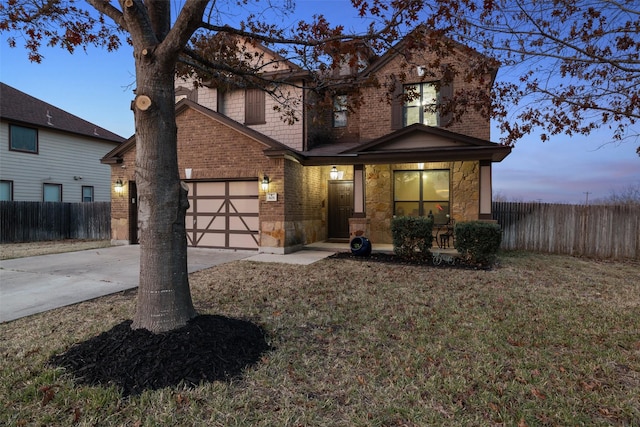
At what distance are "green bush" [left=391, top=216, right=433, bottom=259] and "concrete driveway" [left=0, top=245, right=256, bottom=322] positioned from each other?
4.32m

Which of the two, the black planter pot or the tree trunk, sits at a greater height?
the tree trunk

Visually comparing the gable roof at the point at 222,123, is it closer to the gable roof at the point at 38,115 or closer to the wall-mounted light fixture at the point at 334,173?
the wall-mounted light fixture at the point at 334,173

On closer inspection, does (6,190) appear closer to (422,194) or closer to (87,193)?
(87,193)

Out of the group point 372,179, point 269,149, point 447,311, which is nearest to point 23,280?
point 269,149

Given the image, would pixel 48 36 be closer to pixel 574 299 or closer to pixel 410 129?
pixel 410 129

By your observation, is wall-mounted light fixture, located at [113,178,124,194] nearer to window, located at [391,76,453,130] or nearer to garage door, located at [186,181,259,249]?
garage door, located at [186,181,259,249]

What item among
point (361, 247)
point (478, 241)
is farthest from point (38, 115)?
point (478, 241)

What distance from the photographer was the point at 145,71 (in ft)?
11.4

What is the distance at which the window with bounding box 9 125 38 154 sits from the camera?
626 inches

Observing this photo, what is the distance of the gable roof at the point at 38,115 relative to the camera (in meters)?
16.2

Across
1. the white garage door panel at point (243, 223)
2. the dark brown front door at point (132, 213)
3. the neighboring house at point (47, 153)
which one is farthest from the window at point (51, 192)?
the white garage door panel at point (243, 223)

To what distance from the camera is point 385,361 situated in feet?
11.1

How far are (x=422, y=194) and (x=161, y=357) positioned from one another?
399 inches

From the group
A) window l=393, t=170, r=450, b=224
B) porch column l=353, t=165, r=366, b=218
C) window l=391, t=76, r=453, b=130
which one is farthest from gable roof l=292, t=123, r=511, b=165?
window l=393, t=170, r=450, b=224
